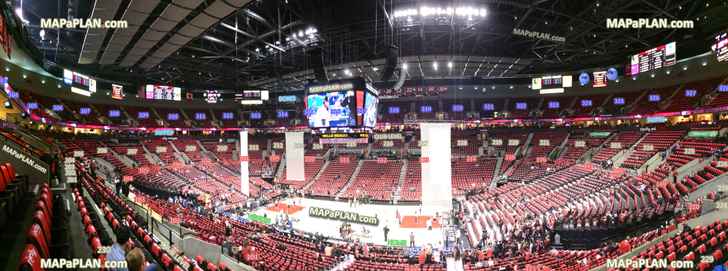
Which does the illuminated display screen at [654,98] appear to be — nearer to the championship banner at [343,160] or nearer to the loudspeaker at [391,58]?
the loudspeaker at [391,58]

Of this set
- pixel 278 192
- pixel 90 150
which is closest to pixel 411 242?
pixel 278 192

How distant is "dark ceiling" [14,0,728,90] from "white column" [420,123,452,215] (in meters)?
5.02

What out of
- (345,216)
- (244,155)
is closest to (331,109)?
(244,155)

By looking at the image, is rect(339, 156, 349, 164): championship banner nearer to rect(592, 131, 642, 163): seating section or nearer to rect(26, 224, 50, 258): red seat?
rect(592, 131, 642, 163): seating section

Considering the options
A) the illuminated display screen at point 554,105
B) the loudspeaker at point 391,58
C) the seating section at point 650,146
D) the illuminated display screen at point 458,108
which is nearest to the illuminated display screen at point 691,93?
the seating section at point 650,146

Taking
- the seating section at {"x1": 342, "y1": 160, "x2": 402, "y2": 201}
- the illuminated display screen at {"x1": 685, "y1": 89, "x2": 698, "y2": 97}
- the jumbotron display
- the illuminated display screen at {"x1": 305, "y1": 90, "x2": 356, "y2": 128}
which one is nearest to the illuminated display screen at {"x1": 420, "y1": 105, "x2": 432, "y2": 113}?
the seating section at {"x1": 342, "y1": 160, "x2": 402, "y2": 201}

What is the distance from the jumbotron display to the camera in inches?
472

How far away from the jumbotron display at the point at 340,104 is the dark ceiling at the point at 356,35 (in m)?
3.68

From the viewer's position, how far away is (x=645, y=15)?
58.1ft

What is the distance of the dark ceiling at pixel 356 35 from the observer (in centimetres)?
1410

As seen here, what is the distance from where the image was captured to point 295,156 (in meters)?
21.1

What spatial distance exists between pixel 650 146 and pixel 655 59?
5.86 m

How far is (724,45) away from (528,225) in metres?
12.1

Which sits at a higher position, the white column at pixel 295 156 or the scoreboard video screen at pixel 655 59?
the scoreboard video screen at pixel 655 59
